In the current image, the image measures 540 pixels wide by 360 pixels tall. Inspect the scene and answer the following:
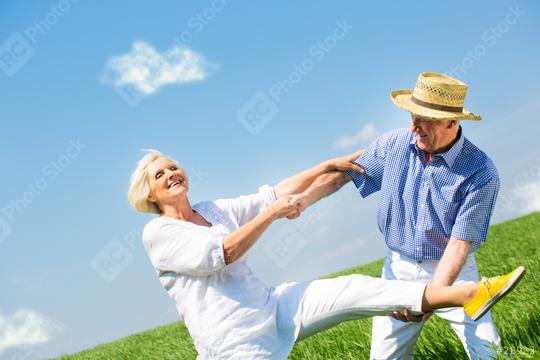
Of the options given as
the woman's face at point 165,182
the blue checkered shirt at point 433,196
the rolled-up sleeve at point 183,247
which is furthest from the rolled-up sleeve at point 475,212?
the woman's face at point 165,182

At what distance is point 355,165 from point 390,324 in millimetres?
1248

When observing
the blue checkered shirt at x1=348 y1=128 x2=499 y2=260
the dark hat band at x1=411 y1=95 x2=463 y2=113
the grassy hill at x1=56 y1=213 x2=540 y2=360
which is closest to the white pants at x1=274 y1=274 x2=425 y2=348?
the blue checkered shirt at x1=348 y1=128 x2=499 y2=260

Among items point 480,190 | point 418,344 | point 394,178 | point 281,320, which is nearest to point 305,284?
point 281,320

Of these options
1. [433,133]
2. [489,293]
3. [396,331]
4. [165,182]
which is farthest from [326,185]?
[489,293]

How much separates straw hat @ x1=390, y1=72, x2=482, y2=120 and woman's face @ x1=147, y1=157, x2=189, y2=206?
5.33 feet

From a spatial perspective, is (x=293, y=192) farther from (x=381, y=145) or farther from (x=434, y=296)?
(x=434, y=296)

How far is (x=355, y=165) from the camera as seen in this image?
184 inches

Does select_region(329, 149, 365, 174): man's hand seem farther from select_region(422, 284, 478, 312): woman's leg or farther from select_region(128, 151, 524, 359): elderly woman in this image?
select_region(422, 284, 478, 312): woman's leg

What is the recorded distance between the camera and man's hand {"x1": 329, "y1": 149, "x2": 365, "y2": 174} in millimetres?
4688

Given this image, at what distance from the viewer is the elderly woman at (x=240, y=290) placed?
3535 mm

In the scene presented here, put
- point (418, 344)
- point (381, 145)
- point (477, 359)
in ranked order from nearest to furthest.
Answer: point (477, 359) → point (381, 145) → point (418, 344)

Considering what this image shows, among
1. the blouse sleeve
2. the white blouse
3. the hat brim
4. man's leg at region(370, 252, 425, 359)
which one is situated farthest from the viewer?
man's leg at region(370, 252, 425, 359)

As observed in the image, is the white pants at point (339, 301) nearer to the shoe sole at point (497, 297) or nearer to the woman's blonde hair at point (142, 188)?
the shoe sole at point (497, 297)

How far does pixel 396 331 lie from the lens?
14.2 feet
